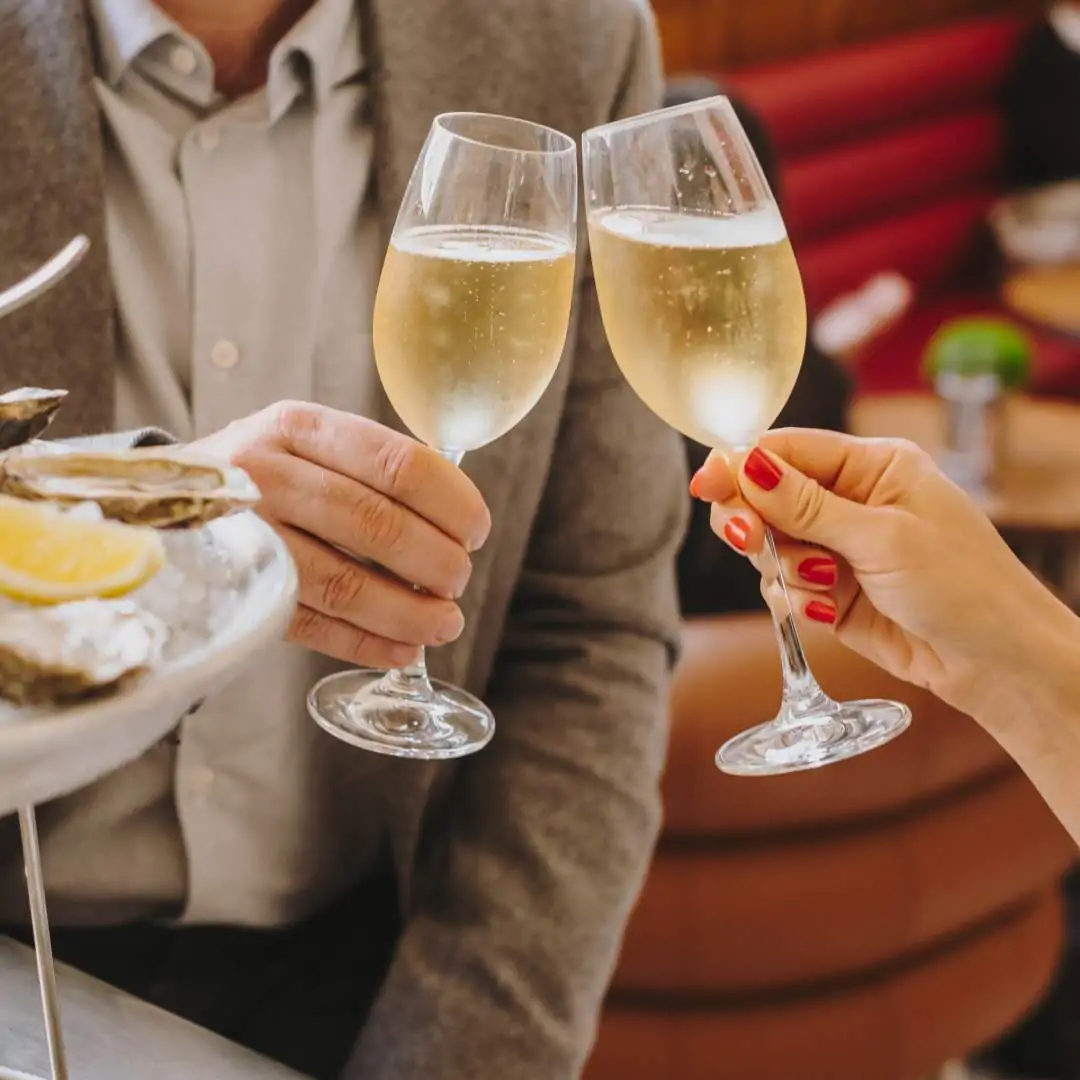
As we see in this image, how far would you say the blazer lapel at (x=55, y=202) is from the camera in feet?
2.99

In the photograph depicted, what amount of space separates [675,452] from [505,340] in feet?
1.32

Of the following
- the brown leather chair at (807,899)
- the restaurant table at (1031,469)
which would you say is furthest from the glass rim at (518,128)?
the restaurant table at (1031,469)

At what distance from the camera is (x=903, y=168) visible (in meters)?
4.47

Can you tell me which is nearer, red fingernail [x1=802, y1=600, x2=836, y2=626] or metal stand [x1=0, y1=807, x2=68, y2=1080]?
metal stand [x1=0, y1=807, x2=68, y2=1080]

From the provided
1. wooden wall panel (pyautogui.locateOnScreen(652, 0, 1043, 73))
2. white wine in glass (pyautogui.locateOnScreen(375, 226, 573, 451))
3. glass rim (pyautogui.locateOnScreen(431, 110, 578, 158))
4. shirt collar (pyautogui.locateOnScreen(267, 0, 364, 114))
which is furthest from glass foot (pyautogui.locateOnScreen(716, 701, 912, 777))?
wooden wall panel (pyautogui.locateOnScreen(652, 0, 1043, 73))

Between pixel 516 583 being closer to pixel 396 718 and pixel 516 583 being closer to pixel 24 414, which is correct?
pixel 396 718

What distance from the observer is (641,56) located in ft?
3.43

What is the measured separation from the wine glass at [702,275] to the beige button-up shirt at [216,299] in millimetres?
300

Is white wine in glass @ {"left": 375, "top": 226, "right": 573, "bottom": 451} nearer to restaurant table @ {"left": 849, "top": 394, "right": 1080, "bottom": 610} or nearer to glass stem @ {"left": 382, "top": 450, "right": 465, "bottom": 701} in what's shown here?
glass stem @ {"left": 382, "top": 450, "right": 465, "bottom": 701}

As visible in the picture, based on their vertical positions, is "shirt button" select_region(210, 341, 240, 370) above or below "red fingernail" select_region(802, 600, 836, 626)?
above

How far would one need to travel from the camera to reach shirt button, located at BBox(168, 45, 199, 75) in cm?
96

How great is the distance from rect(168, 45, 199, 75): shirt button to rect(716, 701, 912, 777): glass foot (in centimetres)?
58

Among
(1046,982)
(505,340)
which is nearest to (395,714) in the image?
(505,340)

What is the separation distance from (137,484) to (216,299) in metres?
0.45
